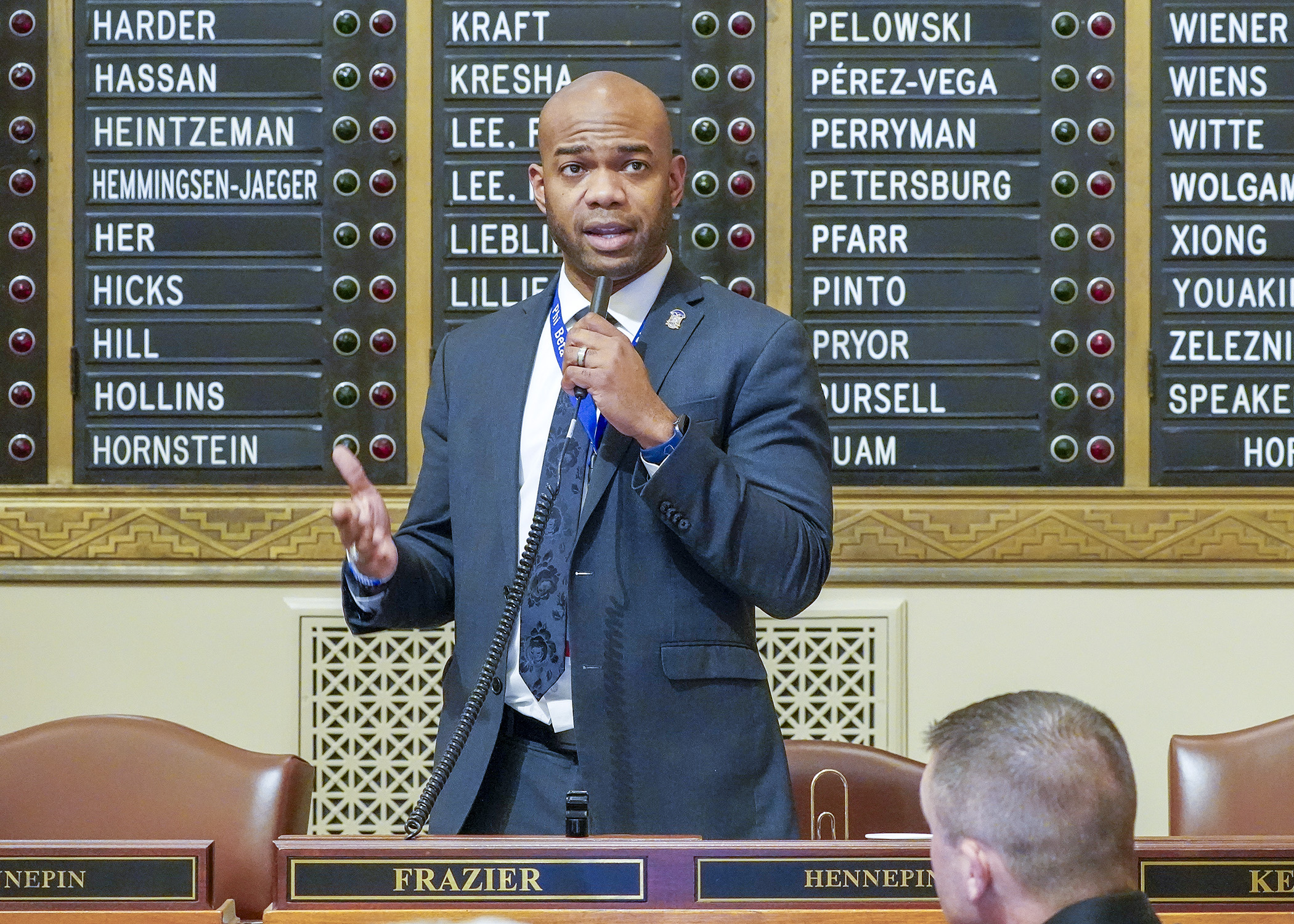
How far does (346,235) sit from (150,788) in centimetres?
138

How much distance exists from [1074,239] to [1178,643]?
82 cm

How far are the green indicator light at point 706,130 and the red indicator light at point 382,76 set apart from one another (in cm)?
60

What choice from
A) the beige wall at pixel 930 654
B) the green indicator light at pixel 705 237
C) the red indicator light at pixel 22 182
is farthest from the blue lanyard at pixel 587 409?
the red indicator light at pixel 22 182

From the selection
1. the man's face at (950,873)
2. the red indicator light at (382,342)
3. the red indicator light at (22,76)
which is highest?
the red indicator light at (22,76)

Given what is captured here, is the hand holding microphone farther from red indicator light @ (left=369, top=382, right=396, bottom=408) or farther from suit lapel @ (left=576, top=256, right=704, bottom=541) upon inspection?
red indicator light @ (left=369, top=382, right=396, bottom=408)

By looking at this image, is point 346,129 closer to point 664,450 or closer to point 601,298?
point 601,298

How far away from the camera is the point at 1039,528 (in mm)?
2922

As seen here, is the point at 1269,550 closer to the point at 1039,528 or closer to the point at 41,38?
the point at 1039,528

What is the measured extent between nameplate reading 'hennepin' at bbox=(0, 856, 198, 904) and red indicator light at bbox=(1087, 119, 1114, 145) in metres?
2.32

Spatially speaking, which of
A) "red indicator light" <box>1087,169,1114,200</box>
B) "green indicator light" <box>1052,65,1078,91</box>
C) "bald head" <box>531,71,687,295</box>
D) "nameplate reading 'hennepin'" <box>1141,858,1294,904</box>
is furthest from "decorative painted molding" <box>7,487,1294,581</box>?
"nameplate reading 'hennepin'" <box>1141,858,1294,904</box>

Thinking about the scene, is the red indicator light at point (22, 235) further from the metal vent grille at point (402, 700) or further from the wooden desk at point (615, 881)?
the wooden desk at point (615, 881)

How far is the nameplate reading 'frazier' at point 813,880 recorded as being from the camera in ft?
4.01

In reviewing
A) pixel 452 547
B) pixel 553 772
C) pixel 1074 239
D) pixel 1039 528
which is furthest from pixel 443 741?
pixel 1074 239

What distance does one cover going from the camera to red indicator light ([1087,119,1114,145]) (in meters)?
A: 2.94
